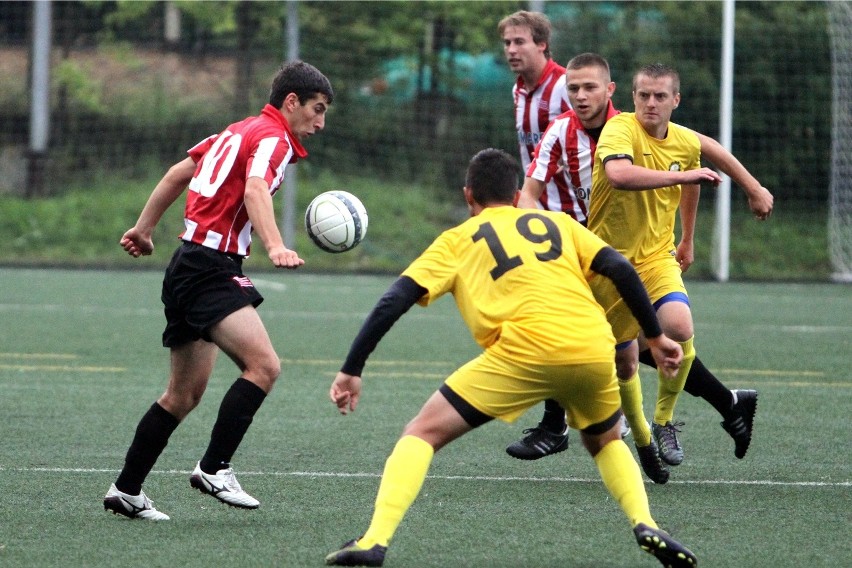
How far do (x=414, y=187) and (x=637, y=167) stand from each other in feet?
44.1

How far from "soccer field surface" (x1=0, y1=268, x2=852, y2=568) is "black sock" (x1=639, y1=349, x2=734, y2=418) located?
281 millimetres

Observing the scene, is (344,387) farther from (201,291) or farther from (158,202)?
(158,202)

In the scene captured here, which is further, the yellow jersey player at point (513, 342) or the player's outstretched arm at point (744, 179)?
the player's outstretched arm at point (744, 179)

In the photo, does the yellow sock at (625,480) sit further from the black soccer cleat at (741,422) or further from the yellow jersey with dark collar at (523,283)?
the black soccer cleat at (741,422)

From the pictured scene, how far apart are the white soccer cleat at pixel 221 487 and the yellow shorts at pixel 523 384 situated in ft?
4.00

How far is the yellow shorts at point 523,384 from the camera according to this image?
4.00 m

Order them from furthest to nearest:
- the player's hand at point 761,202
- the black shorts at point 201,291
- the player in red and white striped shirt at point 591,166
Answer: the player in red and white striped shirt at point 591,166
the player's hand at point 761,202
the black shorts at point 201,291

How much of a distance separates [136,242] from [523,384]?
6.82 feet

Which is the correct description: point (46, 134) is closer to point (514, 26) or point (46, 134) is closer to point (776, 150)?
point (776, 150)

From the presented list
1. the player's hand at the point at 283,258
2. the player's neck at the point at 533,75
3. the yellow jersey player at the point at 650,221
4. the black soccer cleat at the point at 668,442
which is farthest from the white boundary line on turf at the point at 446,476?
the player's neck at the point at 533,75

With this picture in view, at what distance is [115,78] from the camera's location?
1981 centimetres

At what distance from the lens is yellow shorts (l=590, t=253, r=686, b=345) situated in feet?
18.7

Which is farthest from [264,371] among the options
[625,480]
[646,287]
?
[646,287]

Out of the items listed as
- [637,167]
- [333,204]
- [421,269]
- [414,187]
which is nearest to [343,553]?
[421,269]
